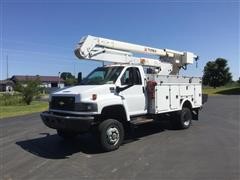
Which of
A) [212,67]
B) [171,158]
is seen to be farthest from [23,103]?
[212,67]

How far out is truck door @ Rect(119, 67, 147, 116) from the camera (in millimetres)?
9606

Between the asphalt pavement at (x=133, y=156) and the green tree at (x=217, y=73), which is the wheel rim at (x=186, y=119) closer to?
the asphalt pavement at (x=133, y=156)

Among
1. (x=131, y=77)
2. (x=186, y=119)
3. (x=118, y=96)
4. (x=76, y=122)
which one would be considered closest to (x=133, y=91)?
(x=131, y=77)

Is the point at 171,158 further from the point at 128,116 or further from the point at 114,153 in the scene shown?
the point at 128,116

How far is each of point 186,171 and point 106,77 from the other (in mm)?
4071

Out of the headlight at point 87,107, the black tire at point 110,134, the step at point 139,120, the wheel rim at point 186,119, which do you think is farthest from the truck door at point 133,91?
the wheel rim at point 186,119

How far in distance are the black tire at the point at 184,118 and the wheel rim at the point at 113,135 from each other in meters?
3.63

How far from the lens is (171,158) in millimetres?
7605

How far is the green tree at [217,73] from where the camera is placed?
2788 inches

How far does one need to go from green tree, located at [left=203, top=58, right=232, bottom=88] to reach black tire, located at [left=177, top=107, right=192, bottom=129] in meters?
61.2

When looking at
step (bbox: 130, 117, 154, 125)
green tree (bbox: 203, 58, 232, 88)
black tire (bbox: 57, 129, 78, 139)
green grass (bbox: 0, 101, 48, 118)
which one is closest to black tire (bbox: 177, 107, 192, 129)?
step (bbox: 130, 117, 154, 125)

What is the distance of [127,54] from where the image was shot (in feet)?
36.9

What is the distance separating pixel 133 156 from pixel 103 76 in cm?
285

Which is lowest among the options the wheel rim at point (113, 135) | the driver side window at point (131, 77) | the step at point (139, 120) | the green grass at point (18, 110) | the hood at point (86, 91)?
the green grass at point (18, 110)
